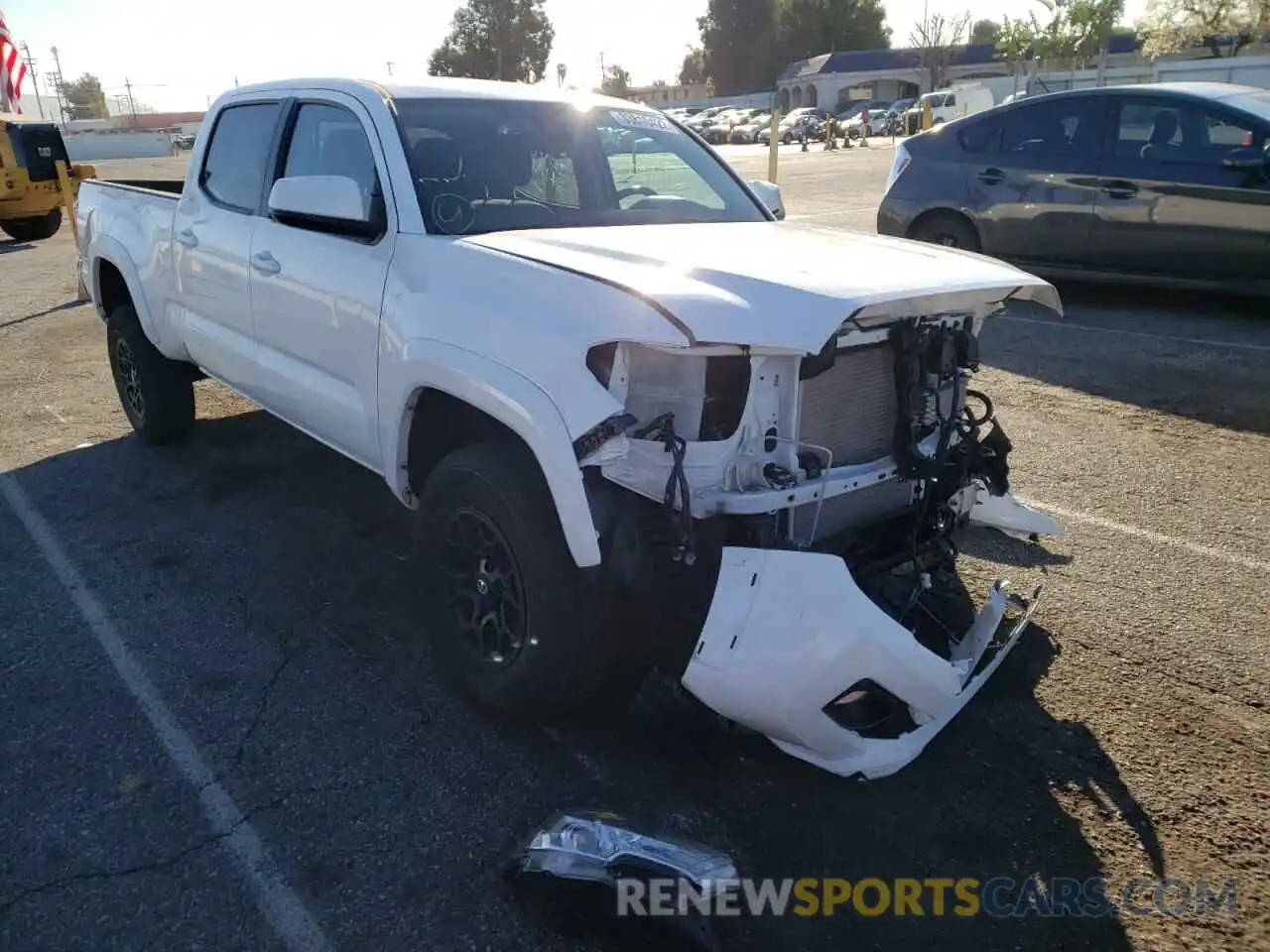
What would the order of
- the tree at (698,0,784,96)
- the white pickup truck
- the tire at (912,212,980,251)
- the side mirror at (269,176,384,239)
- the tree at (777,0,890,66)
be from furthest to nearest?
the tree at (777,0,890,66), the tree at (698,0,784,96), the tire at (912,212,980,251), the side mirror at (269,176,384,239), the white pickup truck

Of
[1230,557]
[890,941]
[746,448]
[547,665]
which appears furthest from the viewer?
[1230,557]

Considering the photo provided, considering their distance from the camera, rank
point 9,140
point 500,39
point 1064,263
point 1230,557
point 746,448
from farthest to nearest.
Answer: point 500,39
point 9,140
point 1064,263
point 1230,557
point 746,448

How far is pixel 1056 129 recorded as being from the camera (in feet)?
28.7

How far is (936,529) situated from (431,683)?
69.1 inches

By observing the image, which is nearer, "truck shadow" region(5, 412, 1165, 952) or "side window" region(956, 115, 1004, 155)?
"truck shadow" region(5, 412, 1165, 952)

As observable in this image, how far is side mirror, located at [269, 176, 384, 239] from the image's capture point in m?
3.29

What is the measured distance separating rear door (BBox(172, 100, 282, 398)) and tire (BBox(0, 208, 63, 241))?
14.3 meters

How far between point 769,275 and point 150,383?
419 centimetres

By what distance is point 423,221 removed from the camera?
3.43m

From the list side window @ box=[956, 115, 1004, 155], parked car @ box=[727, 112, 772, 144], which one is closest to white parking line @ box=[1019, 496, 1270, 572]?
side window @ box=[956, 115, 1004, 155]

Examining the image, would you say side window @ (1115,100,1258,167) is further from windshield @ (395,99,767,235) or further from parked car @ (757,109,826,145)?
parked car @ (757,109,826,145)

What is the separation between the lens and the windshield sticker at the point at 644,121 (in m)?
4.29

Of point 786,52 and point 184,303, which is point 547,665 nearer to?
point 184,303

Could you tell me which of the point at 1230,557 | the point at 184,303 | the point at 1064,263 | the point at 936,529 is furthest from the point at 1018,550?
the point at 1064,263
